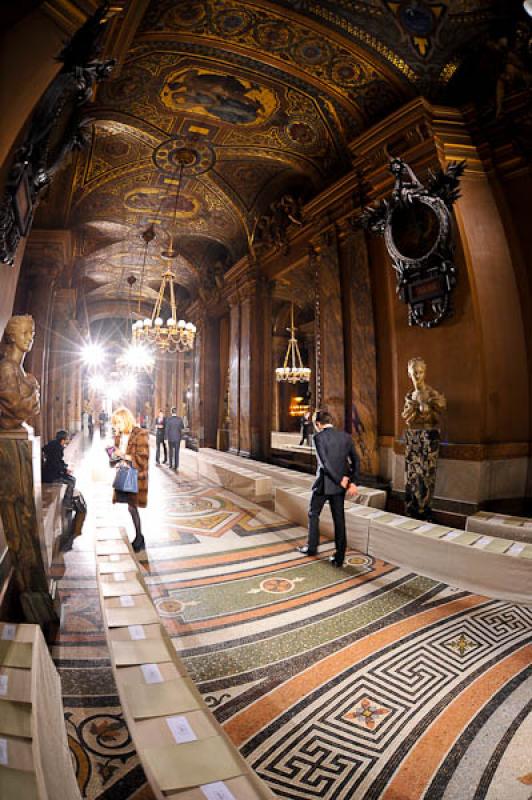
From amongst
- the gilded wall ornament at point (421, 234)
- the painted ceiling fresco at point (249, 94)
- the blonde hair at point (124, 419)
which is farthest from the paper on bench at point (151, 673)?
the painted ceiling fresco at point (249, 94)

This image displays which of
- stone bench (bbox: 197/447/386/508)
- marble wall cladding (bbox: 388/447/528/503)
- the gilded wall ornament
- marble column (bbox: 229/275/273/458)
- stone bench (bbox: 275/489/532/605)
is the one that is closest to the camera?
stone bench (bbox: 275/489/532/605)

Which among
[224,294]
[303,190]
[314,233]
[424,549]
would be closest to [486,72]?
[314,233]

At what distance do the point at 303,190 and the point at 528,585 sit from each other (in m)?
9.07

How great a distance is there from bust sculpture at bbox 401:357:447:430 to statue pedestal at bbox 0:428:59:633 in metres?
4.44

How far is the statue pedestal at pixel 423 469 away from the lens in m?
5.52

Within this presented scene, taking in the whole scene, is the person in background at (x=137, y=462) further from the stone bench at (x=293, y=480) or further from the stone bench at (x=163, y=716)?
the stone bench at (x=293, y=480)

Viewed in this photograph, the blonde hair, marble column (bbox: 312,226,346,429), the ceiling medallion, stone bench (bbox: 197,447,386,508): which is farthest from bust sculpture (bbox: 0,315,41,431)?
the ceiling medallion

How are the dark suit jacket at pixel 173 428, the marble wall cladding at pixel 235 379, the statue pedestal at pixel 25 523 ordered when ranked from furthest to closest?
the marble wall cladding at pixel 235 379 → the dark suit jacket at pixel 173 428 → the statue pedestal at pixel 25 523

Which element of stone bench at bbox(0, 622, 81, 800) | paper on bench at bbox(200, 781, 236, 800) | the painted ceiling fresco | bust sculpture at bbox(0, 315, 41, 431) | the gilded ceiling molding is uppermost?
the painted ceiling fresco

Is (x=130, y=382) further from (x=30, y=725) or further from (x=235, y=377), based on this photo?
(x=30, y=725)

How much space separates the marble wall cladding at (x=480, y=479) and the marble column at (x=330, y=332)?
2327 millimetres

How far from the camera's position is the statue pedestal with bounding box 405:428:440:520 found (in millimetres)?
5523

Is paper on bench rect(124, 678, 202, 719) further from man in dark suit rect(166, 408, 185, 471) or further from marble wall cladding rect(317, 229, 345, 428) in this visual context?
man in dark suit rect(166, 408, 185, 471)

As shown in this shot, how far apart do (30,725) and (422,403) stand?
5.07 meters
